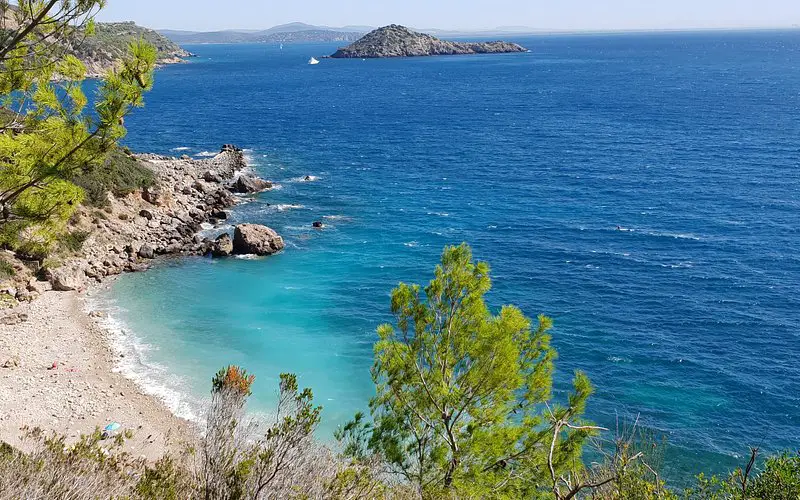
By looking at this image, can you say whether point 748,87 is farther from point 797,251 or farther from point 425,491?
point 425,491

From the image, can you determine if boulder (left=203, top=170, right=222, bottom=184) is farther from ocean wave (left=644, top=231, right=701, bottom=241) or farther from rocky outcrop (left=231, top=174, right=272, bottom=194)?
ocean wave (left=644, top=231, right=701, bottom=241)

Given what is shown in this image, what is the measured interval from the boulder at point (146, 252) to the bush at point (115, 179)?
6184mm

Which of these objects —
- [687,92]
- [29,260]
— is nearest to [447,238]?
[29,260]

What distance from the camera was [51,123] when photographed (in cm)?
1398

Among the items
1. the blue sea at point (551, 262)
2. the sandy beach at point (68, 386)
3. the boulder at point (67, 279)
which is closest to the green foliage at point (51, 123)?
the sandy beach at point (68, 386)

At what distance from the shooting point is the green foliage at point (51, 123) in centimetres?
1366

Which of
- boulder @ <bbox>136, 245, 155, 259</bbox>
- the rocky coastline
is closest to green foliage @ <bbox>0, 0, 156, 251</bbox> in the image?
the rocky coastline

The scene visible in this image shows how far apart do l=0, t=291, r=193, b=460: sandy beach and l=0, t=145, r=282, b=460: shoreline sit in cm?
5

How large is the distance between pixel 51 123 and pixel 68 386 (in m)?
22.5

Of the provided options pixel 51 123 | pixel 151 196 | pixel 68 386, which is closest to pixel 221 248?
pixel 151 196

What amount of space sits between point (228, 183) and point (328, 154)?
65.8 ft

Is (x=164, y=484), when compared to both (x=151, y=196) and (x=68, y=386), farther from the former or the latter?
(x=151, y=196)

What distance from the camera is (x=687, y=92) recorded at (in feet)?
442

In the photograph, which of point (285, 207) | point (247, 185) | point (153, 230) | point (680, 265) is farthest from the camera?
point (247, 185)
